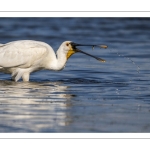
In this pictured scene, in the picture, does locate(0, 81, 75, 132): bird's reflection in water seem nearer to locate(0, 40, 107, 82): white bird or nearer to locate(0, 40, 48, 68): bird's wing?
locate(0, 40, 107, 82): white bird

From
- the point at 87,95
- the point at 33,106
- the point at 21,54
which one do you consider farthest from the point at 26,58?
the point at 33,106

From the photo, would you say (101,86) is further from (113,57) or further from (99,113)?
(113,57)

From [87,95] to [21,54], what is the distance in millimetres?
2426

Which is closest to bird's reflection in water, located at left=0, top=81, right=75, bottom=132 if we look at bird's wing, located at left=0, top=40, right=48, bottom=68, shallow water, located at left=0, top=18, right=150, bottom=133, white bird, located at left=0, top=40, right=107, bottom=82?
shallow water, located at left=0, top=18, right=150, bottom=133

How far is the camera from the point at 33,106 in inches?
442

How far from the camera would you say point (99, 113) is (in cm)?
1075

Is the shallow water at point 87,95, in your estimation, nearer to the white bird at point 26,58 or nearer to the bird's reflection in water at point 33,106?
the bird's reflection in water at point 33,106

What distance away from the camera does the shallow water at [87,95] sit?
994 centimetres

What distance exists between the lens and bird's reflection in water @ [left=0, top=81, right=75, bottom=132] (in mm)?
9750

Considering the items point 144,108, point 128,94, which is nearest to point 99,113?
point 144,108

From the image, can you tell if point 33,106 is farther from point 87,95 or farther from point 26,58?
point 26,58

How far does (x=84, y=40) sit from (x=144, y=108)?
38.6 feet

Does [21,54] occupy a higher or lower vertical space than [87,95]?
higher

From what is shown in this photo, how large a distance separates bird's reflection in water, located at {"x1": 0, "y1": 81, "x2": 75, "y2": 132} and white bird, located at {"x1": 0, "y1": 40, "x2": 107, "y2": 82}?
1.11ft
